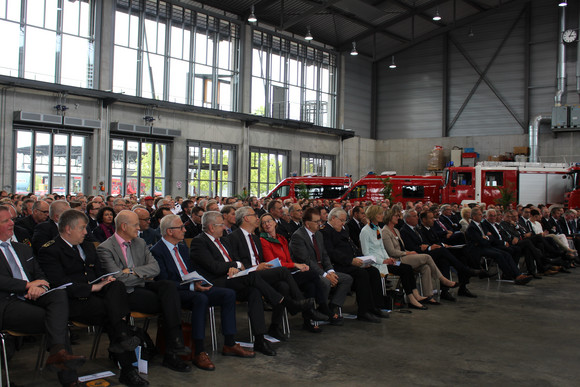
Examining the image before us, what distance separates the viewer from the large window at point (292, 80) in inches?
1017

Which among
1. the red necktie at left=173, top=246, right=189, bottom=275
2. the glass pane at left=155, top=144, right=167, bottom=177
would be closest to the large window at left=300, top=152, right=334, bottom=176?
the glass pane at left=155, top=144, right=167, bottom=177

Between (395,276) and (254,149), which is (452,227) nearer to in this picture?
(395,276)

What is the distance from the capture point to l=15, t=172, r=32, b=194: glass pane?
17356 mm

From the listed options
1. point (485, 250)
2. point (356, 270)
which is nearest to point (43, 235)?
point (356, 270)

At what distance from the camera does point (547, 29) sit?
88.4ft

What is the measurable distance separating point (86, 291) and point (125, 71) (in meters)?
18.2

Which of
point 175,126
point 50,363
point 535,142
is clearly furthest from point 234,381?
point 535,142

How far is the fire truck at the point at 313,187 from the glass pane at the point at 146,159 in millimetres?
5195

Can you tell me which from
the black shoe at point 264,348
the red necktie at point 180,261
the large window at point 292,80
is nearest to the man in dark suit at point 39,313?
the red necktie at point 180,261

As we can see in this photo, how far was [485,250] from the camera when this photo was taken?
911cm

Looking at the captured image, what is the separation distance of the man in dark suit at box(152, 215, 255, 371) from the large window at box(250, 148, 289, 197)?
20.2m

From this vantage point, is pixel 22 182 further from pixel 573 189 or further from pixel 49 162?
pixel 573 189

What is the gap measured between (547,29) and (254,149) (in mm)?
17037

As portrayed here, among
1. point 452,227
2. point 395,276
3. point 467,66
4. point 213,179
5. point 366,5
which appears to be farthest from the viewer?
point 467,66
